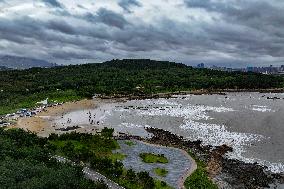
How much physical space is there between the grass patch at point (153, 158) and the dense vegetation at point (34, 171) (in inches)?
704

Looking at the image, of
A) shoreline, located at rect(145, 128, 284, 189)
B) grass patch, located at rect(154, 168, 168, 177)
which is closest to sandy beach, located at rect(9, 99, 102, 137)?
shoreline, located at rect(145, 128, 284, 189)

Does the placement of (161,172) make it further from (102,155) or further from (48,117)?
(48,117)

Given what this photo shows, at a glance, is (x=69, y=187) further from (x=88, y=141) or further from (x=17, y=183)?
(x=88, y=141)

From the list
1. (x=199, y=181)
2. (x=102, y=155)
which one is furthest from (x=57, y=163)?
(x=199, y=181)

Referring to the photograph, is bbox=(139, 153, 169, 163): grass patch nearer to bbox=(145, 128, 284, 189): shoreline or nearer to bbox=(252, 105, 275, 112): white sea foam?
bbox=(145, 128, 284, 189): shoreline

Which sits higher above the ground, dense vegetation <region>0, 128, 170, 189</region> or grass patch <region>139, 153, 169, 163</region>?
dense vegetation <region>0, 128, 170, 189</region>

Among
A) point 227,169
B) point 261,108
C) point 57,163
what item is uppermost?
point 57,163

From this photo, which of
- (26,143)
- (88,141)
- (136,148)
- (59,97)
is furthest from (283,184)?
(59,97)

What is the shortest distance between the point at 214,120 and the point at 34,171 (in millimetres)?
80541

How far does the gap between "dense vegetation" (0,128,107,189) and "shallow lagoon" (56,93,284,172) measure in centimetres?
3748

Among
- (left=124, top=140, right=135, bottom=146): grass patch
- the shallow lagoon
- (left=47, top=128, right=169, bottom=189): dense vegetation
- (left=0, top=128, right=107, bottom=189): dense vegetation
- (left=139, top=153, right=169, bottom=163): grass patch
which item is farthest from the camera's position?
the shallow lagoon

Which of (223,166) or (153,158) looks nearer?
(223,166)

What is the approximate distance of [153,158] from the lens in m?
80.6

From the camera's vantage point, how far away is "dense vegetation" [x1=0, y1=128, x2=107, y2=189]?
52.8m
